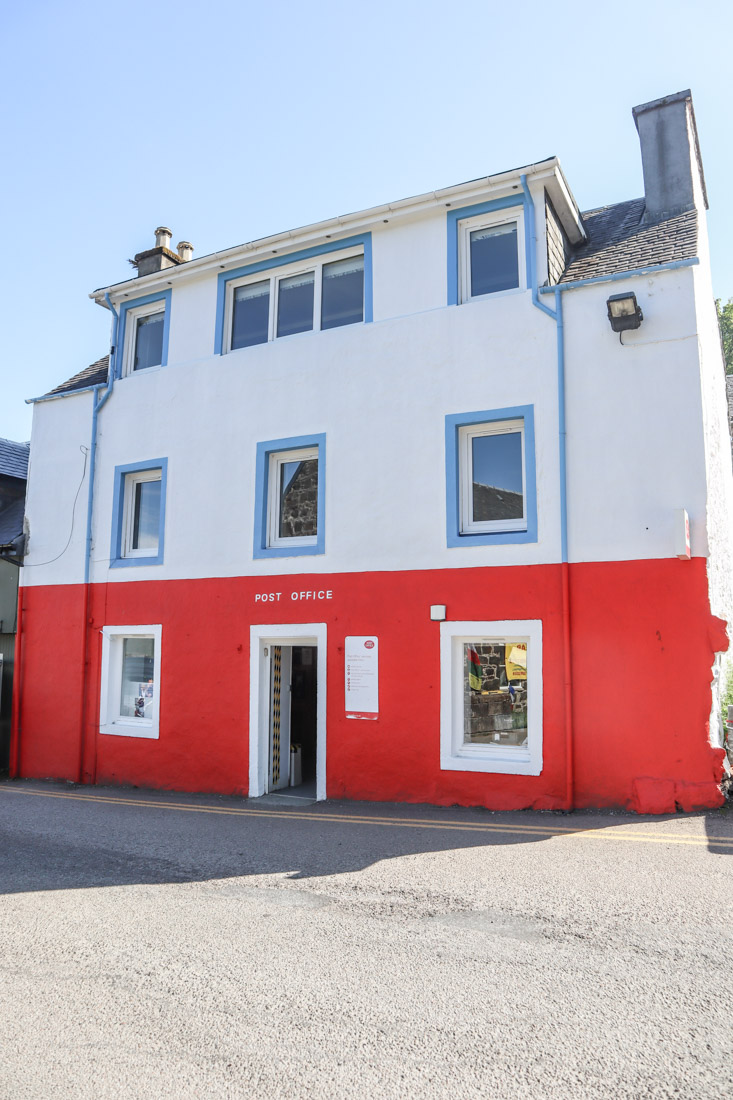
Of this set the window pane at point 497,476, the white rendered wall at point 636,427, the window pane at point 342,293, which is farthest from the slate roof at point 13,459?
the white rendered wall at point 636,427

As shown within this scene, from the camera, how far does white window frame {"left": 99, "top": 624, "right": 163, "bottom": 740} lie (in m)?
12.8

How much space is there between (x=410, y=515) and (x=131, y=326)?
7.03 m

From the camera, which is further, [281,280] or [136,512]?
[136,512]

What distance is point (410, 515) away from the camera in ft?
35.4

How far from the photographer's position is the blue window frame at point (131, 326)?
14.1 metres

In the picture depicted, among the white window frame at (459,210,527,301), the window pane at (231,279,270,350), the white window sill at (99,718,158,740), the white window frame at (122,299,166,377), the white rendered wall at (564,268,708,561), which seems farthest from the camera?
the white window frame at (122,299,166,377)

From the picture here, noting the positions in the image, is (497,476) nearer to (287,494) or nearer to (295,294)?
(287,494)

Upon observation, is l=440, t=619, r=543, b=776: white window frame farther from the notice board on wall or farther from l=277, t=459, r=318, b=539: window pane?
l=277, t=459, r=318, b=539: window pane

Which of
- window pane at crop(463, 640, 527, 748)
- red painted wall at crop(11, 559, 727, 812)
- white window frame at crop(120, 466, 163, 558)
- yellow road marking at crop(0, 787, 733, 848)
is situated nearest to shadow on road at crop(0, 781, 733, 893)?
yellow road marking at crop(0, 787, 733, 848)

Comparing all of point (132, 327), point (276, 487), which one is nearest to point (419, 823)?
point (276, 487)

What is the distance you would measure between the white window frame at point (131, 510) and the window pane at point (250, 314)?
8.51ft

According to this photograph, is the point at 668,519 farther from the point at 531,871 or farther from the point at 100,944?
the point at 100,944

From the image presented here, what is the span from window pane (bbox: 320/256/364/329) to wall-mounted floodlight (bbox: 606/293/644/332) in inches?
153

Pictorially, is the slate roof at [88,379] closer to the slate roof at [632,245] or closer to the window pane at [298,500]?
the window pane at [298,500]
